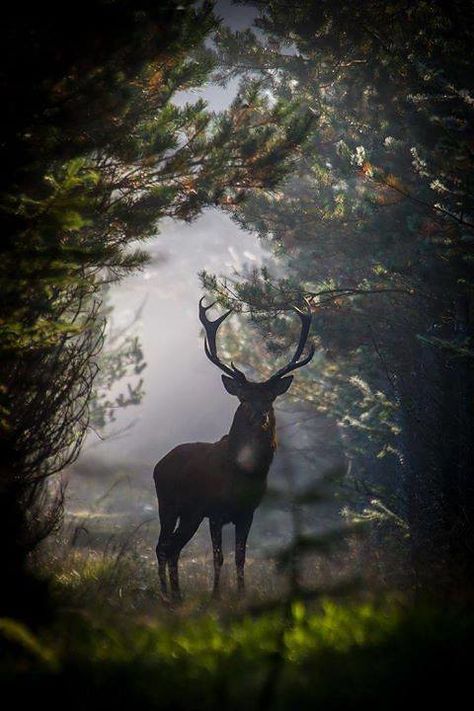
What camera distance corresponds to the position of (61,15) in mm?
3662

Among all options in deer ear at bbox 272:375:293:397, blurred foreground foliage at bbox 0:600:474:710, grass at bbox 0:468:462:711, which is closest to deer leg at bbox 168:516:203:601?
deer ear at bbox 272:375:293:397

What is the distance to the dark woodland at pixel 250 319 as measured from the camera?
1.91 metres

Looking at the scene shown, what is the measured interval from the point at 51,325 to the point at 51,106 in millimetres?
1593

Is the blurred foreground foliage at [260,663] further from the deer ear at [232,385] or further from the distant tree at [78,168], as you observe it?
the deer ear at [232,385]

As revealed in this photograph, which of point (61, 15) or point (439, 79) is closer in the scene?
point (61, 15)

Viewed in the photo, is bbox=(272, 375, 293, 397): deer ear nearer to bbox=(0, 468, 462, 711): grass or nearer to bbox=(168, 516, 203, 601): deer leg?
bbox=(168, 516, 203, 601): deer leg

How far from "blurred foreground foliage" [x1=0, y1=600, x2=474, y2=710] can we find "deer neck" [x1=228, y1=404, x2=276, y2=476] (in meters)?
4.87

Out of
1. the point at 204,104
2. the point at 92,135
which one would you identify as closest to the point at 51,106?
the point at 92,135

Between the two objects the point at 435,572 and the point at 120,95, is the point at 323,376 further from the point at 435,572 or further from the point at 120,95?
the point at 120,95

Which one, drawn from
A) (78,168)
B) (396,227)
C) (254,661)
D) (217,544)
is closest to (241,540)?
(217,544)

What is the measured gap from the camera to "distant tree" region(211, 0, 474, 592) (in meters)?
6.77

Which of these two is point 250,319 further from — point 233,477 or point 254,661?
point 254,661

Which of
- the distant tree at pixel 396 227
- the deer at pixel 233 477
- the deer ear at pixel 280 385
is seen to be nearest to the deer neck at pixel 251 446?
the deer at pixel 233 477

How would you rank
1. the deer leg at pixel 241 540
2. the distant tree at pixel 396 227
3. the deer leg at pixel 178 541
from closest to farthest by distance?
the distant tree at pixel 396 227 < the deer leg at pixel 241 540 < the deer leg at pixel 178 541
